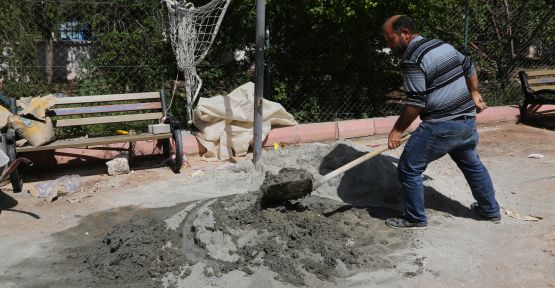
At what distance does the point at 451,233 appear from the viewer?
4.51 m

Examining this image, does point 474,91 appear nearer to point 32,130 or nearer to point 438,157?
point 438,157

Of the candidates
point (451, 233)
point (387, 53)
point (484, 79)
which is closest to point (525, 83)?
point (484, 79)

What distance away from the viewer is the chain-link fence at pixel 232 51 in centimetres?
782

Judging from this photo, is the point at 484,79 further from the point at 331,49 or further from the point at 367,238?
the point at 367,238

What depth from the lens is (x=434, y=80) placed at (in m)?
4.22

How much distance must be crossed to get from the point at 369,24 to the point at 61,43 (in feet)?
16.4

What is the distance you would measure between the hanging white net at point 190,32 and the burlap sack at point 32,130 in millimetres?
1940

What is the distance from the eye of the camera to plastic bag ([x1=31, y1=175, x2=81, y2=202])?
5.70 meters

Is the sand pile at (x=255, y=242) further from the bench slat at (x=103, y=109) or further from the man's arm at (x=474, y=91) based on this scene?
the bench slat at (x=103, y=109)

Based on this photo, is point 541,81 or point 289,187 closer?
point 289,187

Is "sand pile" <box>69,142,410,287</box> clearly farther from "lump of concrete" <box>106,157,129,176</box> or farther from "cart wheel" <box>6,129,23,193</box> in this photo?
"cart wheel" <box>6,129,23,193</box>

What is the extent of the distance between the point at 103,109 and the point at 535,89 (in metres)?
7.02

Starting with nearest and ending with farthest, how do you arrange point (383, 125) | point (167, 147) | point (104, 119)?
point (104, 119) → point (167, 147) → point (383, 125)

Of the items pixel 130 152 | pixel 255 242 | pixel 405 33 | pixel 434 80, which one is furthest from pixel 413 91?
pixel 130 152
